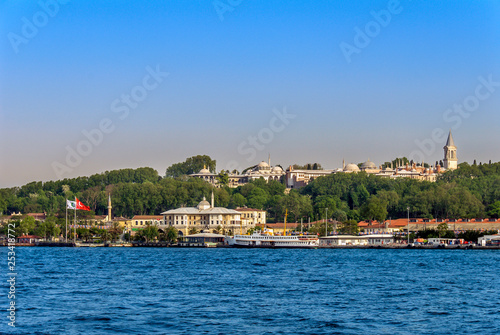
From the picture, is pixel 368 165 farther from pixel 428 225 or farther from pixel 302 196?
pixel 428 225

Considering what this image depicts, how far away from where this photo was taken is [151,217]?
91.7 meters

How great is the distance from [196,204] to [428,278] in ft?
219

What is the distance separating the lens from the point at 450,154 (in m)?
144

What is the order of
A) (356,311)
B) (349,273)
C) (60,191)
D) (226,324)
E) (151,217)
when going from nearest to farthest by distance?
(226,324) → (356,311) → (349,273) → (151,217) → (60,191)

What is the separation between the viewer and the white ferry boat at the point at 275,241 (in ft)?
225

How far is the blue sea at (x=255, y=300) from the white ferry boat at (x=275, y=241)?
28049 mm

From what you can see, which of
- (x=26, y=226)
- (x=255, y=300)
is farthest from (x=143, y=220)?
(x=255, y=300)

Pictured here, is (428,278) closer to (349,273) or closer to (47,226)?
(349,273)

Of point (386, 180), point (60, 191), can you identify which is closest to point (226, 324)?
point (386, 180)

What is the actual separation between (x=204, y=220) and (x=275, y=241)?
2006 centimetres

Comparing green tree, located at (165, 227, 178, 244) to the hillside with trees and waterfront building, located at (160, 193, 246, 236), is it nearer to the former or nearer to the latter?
waterfront building, located at (160, 193, 246, 236)

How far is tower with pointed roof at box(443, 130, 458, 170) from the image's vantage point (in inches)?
5620

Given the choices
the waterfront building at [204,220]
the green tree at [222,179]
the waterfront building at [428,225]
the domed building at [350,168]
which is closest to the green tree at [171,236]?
the waterfront building at [204,220]

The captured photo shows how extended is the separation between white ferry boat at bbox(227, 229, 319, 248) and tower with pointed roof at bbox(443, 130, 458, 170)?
7781 cm
